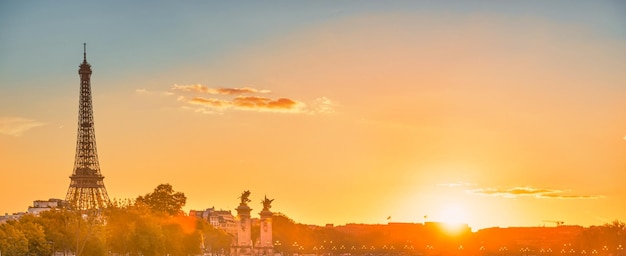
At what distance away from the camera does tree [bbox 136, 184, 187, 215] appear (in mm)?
138462

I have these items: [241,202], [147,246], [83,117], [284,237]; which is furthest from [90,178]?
[284,237]

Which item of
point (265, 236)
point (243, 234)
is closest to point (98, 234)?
point (243, 234)

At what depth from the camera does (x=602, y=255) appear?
18738cm

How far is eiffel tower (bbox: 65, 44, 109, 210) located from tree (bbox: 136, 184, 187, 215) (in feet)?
40.1

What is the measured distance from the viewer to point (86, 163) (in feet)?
412

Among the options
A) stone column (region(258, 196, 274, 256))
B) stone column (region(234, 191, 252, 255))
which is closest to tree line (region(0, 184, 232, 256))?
stone column (region(234, 191, 252, 255))

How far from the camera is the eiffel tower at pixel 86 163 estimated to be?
123875mm

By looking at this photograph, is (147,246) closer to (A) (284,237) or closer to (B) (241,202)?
(B) (241,202)

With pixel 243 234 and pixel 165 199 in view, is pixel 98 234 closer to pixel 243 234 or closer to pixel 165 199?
pixel 243 234

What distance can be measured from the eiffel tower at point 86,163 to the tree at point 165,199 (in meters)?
12.2

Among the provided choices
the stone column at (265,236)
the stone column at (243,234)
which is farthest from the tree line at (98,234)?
the stone column at (265,236)

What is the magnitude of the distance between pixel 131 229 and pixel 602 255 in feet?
370

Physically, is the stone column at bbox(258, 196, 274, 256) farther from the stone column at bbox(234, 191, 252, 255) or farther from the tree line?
the tree line

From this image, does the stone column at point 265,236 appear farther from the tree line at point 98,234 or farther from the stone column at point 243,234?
the tree line at point 98,234
